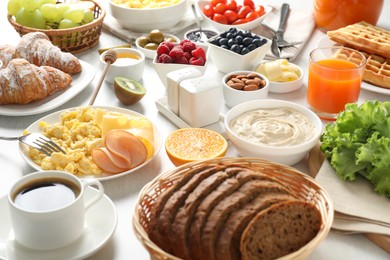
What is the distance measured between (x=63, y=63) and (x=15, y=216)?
0.91 metres

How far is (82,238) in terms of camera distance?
4.21 ft

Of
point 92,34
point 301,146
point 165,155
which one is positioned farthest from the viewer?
point 92,34

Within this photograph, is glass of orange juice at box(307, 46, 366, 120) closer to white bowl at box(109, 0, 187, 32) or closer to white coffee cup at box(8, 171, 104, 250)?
white bowl at box(109, 0, 187, 32)

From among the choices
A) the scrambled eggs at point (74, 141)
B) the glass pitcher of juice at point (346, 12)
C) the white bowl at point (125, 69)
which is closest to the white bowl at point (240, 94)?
the white bowl at point (125, 69)

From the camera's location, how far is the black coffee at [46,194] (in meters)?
1.22

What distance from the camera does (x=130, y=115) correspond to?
5.82 feet

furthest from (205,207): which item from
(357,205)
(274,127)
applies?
(274,127)

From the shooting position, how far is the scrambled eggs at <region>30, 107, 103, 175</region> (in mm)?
1537

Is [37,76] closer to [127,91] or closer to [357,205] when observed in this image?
[127,91]

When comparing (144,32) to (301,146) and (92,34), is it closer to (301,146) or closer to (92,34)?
(92,34)

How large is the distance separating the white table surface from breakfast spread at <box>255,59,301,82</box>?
2.1 inches

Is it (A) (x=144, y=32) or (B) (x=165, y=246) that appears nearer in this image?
(B) (x=165, y=246)

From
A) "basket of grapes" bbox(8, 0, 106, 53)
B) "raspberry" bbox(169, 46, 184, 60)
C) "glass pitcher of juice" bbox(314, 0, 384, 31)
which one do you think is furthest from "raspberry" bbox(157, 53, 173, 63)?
"glass pitcher of juice" bbox(314, 0, 384, 31)

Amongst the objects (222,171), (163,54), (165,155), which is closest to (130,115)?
(165,155)
